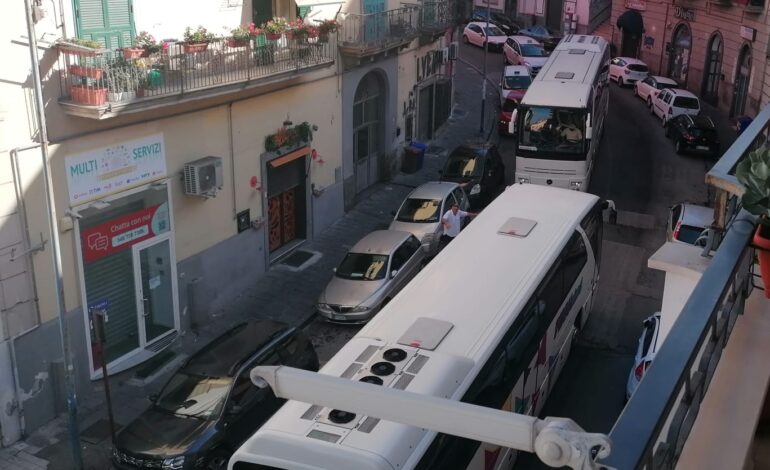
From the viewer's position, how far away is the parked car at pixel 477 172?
24872 millimetres

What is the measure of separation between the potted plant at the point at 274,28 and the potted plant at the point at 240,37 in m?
0.57

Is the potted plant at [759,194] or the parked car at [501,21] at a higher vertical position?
the potted plant at [759,194]

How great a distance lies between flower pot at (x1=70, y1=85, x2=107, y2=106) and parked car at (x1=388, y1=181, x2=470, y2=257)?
881 cm

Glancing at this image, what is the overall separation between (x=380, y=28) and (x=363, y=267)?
30.2 ft

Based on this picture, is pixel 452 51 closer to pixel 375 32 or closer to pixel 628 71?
pixel 375 32

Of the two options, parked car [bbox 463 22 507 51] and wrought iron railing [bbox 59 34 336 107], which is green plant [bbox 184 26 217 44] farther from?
parked car [bbox 463 22 507 51]

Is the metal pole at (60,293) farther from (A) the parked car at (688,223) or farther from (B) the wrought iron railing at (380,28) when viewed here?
(A) the parked car at (688,223)

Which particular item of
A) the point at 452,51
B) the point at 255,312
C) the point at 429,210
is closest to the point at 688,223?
the point at 429,210

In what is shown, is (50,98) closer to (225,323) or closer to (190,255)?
(190,255)

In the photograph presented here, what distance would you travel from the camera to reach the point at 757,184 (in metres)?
5.23

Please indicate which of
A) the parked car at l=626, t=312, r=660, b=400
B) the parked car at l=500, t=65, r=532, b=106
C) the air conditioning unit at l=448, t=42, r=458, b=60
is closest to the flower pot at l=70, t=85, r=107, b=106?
the parked car at l=626, t=312, r=660, b=400

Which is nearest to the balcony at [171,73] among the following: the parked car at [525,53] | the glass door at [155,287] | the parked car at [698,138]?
the glass door at [155,287]

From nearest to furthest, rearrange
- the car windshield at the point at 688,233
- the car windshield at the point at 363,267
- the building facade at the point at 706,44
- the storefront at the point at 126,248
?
the storefront at the point at 126,248, the car windshield at the point at 363,267, the car windshield at the point at 688,233, the building facade at the point at 706,44

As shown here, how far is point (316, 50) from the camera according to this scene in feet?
67.5
